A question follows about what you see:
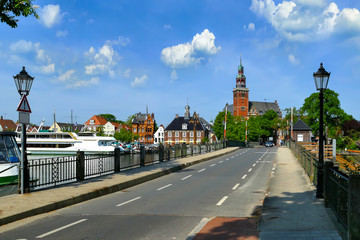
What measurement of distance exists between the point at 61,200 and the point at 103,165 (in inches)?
301

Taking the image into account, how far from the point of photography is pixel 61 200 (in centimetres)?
1113

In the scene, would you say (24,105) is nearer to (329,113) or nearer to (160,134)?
(329,113)

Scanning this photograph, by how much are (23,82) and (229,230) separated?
9.39 metres

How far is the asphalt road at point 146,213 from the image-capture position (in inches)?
309

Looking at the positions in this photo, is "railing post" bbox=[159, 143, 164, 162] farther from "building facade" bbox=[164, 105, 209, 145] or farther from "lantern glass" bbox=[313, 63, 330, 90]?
"building facade" bbox=[164, 105, 209, 145]

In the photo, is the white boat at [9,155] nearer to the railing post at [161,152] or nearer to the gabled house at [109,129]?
the railing post at [161,152]

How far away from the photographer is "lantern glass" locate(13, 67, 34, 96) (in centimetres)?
1277

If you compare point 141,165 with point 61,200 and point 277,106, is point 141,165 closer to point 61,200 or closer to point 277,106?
point 61,200

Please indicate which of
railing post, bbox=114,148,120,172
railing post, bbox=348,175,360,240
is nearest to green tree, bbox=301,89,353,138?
railing post, bbox=114,148,120,172

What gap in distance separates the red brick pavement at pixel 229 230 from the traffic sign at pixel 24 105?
7.79m

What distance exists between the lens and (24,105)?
40.7 ft

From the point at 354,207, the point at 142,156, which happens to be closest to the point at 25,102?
the point at 354,207

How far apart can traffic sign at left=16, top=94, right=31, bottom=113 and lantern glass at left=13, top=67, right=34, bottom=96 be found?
40cm

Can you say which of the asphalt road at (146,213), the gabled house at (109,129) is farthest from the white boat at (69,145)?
the gabled house at (109,129)
